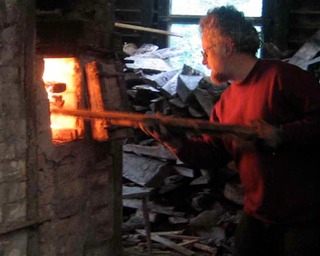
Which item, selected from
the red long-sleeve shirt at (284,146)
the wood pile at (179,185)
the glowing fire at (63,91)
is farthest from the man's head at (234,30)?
the wood pile at (179,185)

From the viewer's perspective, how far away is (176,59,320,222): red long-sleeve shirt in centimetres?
278

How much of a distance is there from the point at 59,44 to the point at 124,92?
0.53 meters

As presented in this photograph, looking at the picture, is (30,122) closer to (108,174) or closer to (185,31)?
(108,174)

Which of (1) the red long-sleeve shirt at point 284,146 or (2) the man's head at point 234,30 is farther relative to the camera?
(2) the man's head at point 234,30

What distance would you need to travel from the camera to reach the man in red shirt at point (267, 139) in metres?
2.79

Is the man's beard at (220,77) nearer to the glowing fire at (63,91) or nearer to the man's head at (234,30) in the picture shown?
the man's head at (234,30)

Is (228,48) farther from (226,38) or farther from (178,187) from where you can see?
(178,187)

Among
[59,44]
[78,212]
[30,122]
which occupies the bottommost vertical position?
[78,212]

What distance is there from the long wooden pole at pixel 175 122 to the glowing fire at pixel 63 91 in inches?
13.0

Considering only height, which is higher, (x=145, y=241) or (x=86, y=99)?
(x=86, y=99)

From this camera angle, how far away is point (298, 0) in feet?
26.2

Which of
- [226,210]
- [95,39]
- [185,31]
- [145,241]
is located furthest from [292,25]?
[95,39]

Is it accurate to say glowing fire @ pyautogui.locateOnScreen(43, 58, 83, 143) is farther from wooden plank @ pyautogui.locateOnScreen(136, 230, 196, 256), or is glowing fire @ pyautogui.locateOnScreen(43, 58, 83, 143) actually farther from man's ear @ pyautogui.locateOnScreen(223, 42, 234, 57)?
wooden plank @ pyautogui.locateOnScreen(136, 230, 196, 256)

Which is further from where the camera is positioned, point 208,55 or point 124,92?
point 124,92
